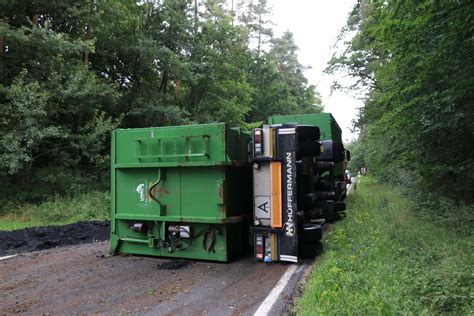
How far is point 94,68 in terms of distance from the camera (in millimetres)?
21578

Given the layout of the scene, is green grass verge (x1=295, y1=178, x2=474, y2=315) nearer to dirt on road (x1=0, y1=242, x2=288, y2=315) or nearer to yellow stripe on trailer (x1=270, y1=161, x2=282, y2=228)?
dirt on road (x1=0, y1=242, x2=288, y2=315)

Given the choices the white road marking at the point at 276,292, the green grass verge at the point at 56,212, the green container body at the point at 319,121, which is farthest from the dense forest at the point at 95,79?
the white road marking at the point at 276,292

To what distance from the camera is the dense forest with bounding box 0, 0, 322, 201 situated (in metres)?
15.0

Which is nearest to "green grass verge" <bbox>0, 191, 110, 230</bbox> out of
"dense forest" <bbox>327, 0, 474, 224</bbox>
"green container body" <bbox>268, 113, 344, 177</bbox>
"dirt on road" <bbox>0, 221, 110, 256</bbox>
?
"dirt on road" <bbox>0, 221, 110, 256</bbox>

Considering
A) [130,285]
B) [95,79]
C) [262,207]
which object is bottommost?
[130,285]

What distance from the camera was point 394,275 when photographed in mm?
4867

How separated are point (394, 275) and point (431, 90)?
5969 mm

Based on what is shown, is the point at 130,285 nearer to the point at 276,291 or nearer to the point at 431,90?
the point at 276,291

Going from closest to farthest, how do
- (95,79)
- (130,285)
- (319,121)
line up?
(130,285)
(319,121)
(95,79)

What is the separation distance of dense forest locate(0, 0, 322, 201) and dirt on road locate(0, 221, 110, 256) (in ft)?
15.0

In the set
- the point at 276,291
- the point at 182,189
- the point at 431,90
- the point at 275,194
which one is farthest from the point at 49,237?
the point at 431,90

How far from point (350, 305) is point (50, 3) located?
18135mm

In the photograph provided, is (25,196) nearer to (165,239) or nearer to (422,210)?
(165,239)

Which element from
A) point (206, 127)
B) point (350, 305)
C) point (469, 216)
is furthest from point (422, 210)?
point (350, 305)
